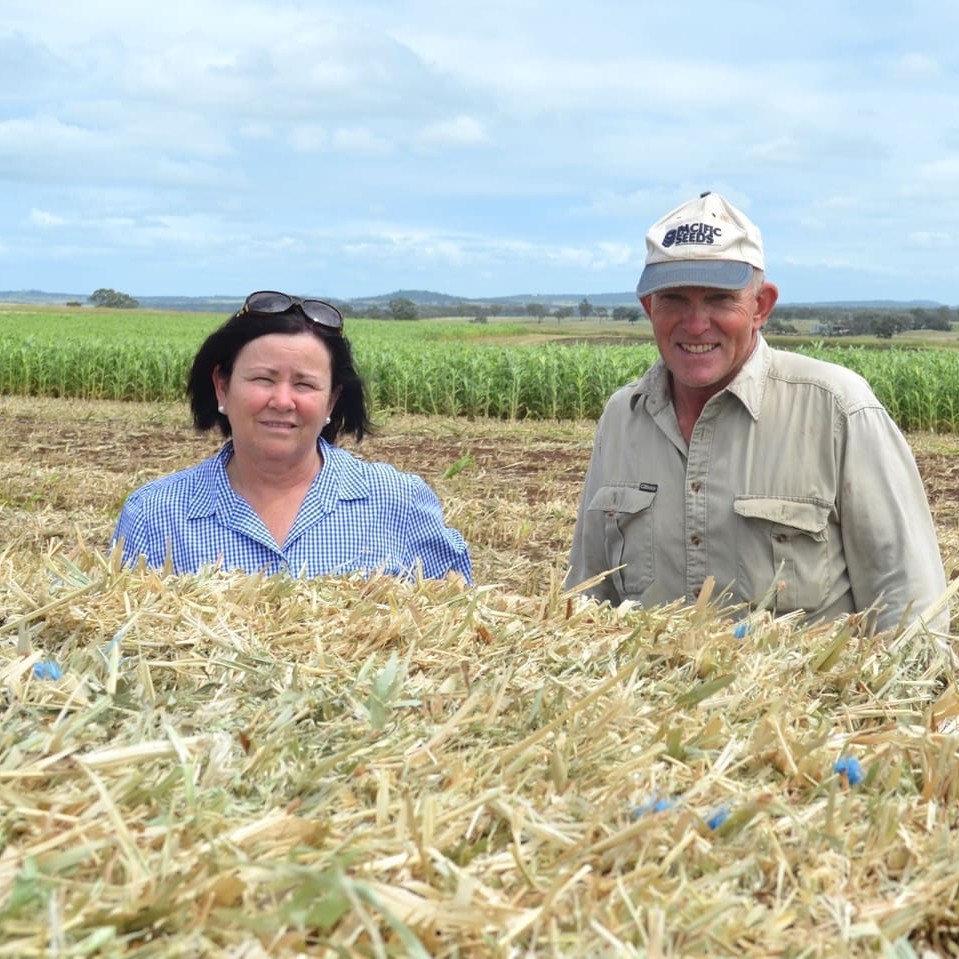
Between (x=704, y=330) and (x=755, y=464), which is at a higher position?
(x=704, y=330)

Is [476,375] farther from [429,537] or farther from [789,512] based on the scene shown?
[789,512]

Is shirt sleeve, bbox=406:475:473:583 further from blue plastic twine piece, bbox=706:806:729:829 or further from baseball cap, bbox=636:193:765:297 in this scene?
blue plastic twine piece, bbox=706:806:729:829

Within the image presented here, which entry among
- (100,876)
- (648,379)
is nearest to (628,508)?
(648,379)

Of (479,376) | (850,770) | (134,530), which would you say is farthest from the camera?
(479,376)

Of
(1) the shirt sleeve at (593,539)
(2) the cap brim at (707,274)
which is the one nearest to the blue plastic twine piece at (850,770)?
(2) the cap brim at (707,274)

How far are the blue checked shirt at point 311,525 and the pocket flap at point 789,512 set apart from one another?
1.10 m

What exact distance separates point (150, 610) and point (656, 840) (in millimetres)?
1087

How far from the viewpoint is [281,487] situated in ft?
13.3

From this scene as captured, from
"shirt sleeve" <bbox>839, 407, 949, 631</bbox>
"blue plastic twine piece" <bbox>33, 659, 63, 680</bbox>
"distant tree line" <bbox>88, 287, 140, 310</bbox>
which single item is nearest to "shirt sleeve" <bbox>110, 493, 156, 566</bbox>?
"blue plastic twine piece" <bbox>33, 659, 63, 680</bbox>

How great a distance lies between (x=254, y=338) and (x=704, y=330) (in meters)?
1.55

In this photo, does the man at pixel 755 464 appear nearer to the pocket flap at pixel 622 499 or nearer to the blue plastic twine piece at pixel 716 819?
the pocket flap at pixel 622 499

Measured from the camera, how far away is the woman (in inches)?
152

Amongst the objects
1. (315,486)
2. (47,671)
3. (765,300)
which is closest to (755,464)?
(765,300)

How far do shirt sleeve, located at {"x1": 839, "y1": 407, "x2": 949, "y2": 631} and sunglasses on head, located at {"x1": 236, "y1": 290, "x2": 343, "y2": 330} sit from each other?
6.01 ft
